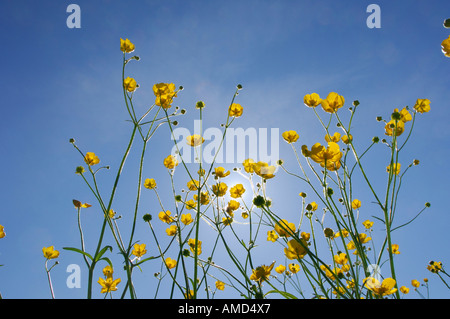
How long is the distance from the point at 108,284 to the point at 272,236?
1.10 meters

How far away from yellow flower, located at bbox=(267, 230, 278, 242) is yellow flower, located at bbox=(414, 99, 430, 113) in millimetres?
1151

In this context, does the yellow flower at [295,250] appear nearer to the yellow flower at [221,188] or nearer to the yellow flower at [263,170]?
the yellow flower at [263,170]

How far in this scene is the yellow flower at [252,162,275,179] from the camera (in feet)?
4.60

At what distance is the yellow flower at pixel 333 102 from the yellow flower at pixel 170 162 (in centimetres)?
94

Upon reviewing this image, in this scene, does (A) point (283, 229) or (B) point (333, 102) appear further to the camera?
(B) point (333, 102)

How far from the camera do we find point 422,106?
5.52 ft

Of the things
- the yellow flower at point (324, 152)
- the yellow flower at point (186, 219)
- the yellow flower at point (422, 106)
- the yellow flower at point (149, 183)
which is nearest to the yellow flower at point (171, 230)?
the yellow flower at point (186, 219)

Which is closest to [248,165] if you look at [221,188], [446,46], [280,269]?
[221,188]

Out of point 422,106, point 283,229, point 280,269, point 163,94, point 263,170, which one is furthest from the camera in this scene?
point 280,269

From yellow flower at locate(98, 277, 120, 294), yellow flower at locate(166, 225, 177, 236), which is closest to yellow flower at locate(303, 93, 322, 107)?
yellow flower at locate(166, 225, 177, 236)

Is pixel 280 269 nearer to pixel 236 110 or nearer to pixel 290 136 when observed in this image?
pixel 290 136

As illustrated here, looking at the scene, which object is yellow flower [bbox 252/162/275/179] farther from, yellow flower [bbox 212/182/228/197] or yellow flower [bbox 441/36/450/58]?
yellow flower [bbox 441/36/450/58]

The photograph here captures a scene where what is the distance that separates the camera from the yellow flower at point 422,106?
1657mm
